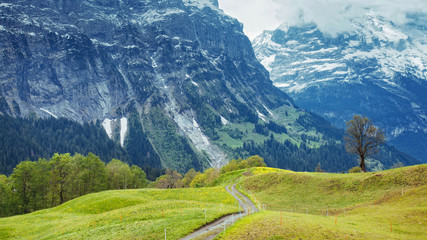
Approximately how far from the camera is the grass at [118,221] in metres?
34.8

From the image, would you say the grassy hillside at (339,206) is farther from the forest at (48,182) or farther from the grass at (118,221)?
the forest at (48,182)

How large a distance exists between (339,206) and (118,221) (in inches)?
1495

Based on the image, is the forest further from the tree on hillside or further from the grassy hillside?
the tree on hillside

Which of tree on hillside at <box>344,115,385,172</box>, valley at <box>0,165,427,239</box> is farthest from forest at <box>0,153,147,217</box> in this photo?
tree on hillside at <box>344,115,385,172</box>

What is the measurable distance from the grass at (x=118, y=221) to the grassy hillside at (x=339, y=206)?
672cm

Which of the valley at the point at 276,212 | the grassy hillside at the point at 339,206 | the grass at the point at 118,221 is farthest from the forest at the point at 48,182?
the grassy hillside at the point at 339,206

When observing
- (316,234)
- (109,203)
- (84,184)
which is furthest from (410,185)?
(84,184)

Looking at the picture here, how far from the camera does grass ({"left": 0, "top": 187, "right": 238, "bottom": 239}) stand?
114 feet

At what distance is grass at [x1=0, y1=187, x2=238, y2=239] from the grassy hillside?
6725 mm

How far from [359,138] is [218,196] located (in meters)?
39.1

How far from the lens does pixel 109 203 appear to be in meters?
64.9

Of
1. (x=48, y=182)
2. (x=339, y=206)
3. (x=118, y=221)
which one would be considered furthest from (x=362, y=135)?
(x=48, y=182)

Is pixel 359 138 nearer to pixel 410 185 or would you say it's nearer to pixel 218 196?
pixel 410 185

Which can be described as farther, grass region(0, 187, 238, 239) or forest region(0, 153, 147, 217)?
forest region(0, 153, 147, 217)
